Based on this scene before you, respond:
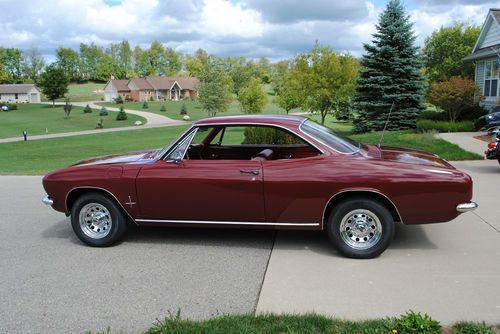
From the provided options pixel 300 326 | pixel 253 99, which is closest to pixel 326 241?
pixel 300 326

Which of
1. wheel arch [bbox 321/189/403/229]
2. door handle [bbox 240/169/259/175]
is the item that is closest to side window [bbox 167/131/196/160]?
door handle [bbox 240/169/259/175]

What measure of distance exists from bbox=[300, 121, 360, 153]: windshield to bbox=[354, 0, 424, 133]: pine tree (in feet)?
61.7

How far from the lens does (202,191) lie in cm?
530

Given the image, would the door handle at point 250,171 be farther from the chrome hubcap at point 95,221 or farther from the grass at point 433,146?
the grass at point 433,146

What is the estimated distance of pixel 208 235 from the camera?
20.1 ft

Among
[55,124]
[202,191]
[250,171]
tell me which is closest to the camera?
[250,171]

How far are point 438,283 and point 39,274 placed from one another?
3959 mm

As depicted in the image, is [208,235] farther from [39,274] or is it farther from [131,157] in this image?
[39,274]

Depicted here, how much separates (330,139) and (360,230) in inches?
43.2

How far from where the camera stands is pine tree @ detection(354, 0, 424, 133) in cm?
2369

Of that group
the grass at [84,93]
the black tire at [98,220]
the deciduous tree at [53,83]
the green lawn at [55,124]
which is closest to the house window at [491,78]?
the black tire at [98,220]

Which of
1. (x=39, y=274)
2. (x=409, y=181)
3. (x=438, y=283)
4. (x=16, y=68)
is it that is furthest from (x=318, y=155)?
(x=16, y=68)

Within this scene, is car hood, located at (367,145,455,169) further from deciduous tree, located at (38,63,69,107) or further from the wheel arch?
deciduous tree, located at (38,63,69,107)

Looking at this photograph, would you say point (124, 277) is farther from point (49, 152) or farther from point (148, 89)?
Result: point (148, 89)
